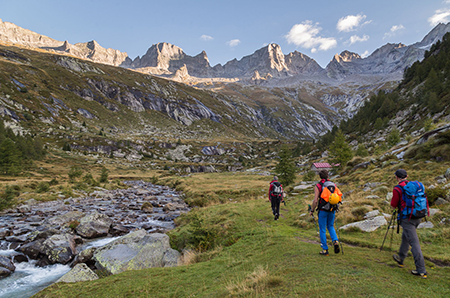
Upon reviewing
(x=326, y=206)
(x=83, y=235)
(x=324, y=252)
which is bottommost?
(x=83, y=235)

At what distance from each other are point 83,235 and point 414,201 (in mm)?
21264

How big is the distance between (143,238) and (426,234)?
14.7 m

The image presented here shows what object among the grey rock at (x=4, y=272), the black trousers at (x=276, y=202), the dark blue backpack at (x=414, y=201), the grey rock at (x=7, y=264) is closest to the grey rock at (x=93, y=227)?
the grey rock at (x=7, y=264)

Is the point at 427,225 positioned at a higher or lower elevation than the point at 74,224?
higher

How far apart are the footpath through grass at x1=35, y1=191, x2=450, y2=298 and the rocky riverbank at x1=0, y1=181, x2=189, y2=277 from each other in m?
3.16

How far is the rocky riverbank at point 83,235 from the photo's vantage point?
1131 centimetres

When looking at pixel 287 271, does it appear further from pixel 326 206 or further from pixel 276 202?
pixel 276 202

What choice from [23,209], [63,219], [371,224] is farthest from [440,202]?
[23,209]

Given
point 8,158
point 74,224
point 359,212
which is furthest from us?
point 8,158

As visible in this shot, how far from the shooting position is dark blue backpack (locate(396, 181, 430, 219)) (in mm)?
6051

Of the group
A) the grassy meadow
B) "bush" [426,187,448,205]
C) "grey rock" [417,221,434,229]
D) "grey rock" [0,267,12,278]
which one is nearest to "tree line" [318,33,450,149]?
"bush" [426,187,448,205]

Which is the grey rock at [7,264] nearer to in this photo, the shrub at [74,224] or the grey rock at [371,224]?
the shrub at [74,224]

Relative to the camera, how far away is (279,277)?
5520mm

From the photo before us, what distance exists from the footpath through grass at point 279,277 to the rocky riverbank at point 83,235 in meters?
3.16
